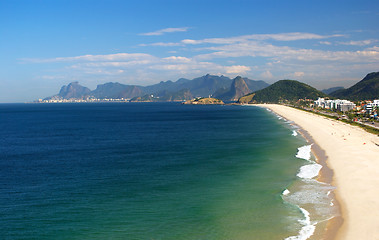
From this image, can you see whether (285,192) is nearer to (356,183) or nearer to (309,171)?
(356,183)

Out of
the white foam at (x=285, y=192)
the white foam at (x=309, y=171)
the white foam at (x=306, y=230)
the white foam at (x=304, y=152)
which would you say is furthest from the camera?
the white foam at (x=304, y=152)

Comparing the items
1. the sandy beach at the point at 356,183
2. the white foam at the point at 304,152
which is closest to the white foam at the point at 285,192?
the sandy beach at the point at 356,183

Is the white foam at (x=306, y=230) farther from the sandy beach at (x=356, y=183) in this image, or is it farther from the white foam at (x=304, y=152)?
the white foam at (x=304, y=152)

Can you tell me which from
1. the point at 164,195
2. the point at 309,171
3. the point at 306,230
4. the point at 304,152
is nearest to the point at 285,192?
the point at 306,230

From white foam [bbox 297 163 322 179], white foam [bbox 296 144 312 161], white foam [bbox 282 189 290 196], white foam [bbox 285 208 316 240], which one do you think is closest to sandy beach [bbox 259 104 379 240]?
white foam [bbox 285 208 316 240]

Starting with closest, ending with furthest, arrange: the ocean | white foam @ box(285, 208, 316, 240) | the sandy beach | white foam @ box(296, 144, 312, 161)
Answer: white foam @ box(285, 208, 316, 240) < the sandy beach < the ocean < white foam @ box(296, 144, 312, 161)

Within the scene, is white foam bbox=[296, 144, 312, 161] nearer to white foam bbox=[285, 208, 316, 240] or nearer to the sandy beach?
the sandy beach
